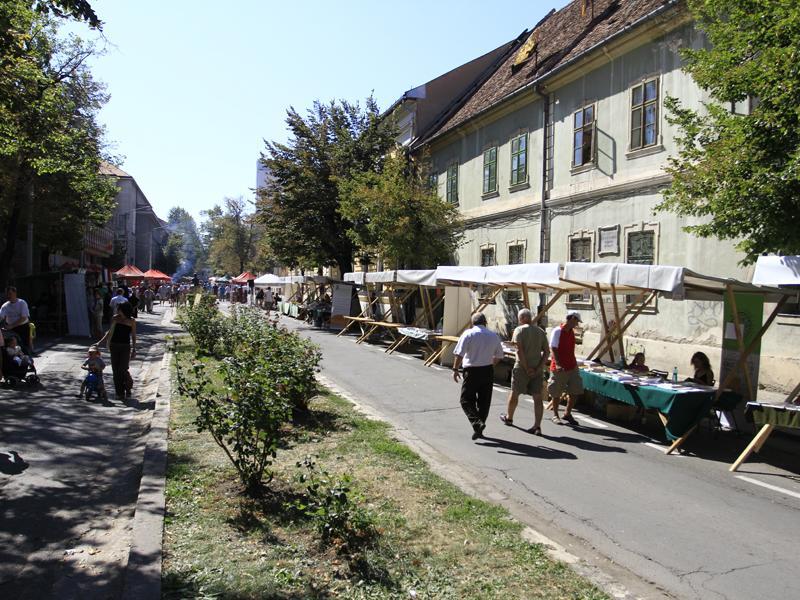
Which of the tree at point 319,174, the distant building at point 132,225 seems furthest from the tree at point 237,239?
the tree at point 319,174

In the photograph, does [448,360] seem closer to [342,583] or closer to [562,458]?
[562,458]

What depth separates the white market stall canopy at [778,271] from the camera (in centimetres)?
698

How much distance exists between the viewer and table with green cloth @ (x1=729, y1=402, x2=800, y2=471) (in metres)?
6.63

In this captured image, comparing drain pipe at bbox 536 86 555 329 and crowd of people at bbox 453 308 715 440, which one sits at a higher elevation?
drain pipe at bbox 536 86 555 329

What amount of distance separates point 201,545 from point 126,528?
1.05 m

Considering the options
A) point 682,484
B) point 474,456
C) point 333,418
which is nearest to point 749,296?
point 682,484

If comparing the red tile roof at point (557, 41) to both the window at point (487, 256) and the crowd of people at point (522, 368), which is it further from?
the crowd of people at point (522, 368)

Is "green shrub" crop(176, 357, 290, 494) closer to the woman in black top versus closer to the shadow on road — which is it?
the shadow on road

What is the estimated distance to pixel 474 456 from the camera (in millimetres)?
7305

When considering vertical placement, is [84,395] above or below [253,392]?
below

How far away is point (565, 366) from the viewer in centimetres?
923

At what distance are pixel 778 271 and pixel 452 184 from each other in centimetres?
2001

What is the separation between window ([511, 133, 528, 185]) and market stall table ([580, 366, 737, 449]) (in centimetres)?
1317

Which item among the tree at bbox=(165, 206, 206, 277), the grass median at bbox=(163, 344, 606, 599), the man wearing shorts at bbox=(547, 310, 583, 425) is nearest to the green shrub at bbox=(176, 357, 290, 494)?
the grass median at bbox=(163, 344, 606, 599)
